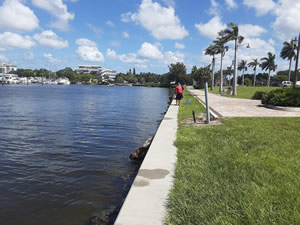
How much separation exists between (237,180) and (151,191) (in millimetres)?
1498

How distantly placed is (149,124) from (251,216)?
46.3ft

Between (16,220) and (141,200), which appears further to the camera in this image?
(16,220)

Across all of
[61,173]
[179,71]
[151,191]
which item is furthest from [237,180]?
[179,71]

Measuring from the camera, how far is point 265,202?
3490 mm

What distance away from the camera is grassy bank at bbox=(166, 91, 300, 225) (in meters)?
3.22

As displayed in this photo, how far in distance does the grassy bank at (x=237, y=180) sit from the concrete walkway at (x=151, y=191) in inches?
6.4

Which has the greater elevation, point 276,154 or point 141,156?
point 276,154

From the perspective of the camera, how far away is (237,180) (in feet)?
14.2

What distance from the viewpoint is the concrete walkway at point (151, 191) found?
333 cm

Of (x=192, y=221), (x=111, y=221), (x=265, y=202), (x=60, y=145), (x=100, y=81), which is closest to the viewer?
(x=192, y=221)

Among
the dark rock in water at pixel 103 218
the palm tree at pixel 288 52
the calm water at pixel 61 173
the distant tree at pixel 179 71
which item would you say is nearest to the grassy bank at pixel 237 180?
the dark rock in water at pixel 103 218

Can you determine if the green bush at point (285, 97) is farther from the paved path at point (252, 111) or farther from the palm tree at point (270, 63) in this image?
the palm tree at point (270, 63)

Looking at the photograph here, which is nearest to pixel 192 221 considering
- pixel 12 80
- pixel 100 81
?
pixel 12 80

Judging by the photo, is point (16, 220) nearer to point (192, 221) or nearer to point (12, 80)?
point (192, 221)
